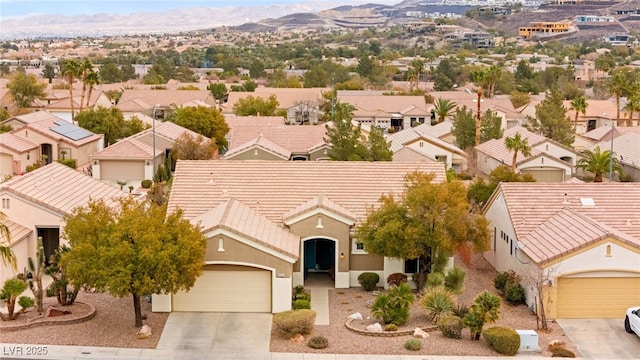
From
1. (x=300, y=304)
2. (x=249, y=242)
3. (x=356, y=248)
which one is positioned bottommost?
(x=300, y=304)

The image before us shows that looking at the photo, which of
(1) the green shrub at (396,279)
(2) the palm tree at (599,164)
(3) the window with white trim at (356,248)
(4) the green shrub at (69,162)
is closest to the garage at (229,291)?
(3) the window with white trim at (356,248)

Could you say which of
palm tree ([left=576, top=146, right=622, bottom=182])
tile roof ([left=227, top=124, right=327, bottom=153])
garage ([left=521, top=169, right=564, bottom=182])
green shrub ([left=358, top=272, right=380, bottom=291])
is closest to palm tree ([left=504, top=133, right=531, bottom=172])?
garage ([left=521, top=169, right=564, bottom=182])

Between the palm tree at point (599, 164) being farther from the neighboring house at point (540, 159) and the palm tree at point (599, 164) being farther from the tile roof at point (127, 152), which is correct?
the tile roof at point (127, 152)

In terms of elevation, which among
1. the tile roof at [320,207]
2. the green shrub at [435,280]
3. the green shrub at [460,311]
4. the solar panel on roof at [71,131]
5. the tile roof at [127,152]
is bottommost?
the green shrub at [460,311]

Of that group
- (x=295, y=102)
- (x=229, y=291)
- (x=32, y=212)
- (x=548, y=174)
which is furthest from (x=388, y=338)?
(x=295, y=102)

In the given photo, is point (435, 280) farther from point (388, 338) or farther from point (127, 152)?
point (127, 152)

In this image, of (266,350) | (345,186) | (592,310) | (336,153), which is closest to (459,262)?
(345,186)
